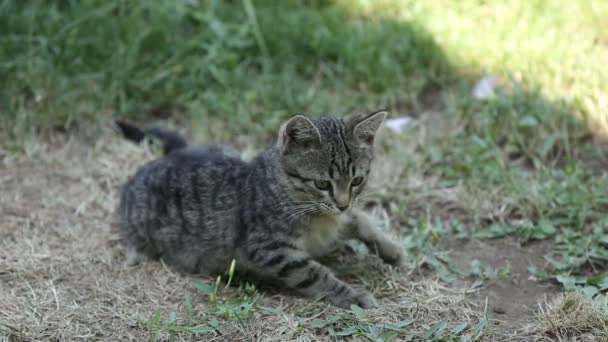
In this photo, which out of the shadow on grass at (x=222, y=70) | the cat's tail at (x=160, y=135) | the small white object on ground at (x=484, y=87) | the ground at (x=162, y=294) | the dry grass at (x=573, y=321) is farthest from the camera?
the small white object on ground at (x=484, y=87)

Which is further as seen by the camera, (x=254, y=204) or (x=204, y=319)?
(x=254, y=204)

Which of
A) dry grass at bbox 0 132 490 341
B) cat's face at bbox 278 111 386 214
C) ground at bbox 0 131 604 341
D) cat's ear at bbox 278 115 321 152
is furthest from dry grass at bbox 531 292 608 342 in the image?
cat's ear at bbox 278 115 321 152

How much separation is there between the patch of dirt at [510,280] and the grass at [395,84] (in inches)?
3.2

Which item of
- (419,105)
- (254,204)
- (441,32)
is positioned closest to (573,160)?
(419,105)

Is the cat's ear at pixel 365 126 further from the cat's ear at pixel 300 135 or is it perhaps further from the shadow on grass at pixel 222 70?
the shadow on grass at pixel 222 70

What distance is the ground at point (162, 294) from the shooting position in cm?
395

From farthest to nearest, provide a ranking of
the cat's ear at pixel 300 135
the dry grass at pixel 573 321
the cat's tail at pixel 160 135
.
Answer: the cat's tail at pixel 160 135 < the cat's ear at pixel 300 135 < the dry grass at pixel 573 321

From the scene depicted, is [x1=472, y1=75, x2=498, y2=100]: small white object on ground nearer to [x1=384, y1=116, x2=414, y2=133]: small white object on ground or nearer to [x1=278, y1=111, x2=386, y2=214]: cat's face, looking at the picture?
[x1=384, y1=116, x2=414, y2=133]: small white object on ground

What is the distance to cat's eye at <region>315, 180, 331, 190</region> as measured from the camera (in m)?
4.25

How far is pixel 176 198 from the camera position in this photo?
4.70 metres

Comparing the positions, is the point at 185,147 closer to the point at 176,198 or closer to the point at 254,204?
the point at 176,198

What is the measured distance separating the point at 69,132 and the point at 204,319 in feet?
9.00

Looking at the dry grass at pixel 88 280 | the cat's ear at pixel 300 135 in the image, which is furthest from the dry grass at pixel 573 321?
the cat's ear at pixel 300 135

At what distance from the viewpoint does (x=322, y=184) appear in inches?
167
